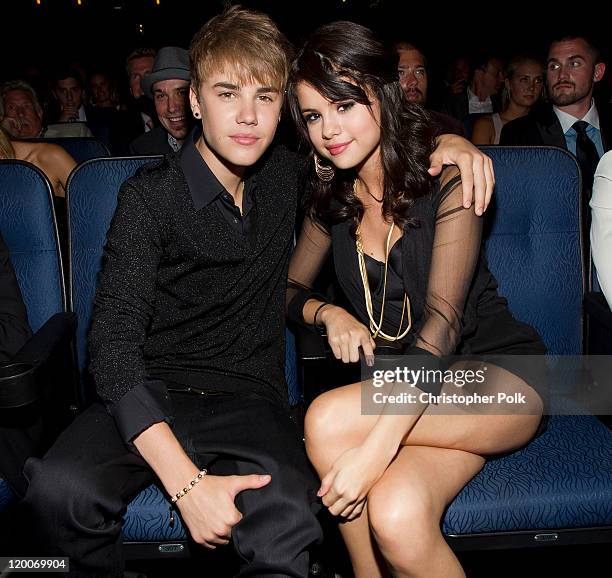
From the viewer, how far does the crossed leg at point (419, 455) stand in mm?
1218

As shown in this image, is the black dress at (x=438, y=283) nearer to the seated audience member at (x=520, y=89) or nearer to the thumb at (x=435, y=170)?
the thumb at (x=435, y=170)

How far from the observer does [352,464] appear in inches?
49.1

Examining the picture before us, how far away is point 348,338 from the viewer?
1.51 m

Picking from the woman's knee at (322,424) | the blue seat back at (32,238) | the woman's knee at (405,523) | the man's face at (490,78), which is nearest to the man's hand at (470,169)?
the woman's knee at (322,424)

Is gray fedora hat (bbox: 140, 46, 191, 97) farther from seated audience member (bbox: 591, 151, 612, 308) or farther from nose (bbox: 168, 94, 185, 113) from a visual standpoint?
seated audience member (bbox: 591, 151, 612, 308)

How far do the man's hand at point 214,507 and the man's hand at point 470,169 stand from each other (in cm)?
72

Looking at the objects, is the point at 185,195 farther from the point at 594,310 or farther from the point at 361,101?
the point at 594,310

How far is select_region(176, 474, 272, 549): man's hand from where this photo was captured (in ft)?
4.03

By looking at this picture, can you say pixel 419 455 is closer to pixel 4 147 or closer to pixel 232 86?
pixel 232 86

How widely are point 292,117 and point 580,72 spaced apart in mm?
2402

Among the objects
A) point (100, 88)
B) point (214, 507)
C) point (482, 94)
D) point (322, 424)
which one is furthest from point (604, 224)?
point (100, 88)

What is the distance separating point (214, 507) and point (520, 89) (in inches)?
146

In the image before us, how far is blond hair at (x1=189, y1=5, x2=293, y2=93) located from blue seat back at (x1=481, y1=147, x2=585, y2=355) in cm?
68

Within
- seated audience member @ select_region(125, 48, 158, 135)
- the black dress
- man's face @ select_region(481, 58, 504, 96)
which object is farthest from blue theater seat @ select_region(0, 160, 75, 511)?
man's face @ select_region(481, 58, 504, 96)
